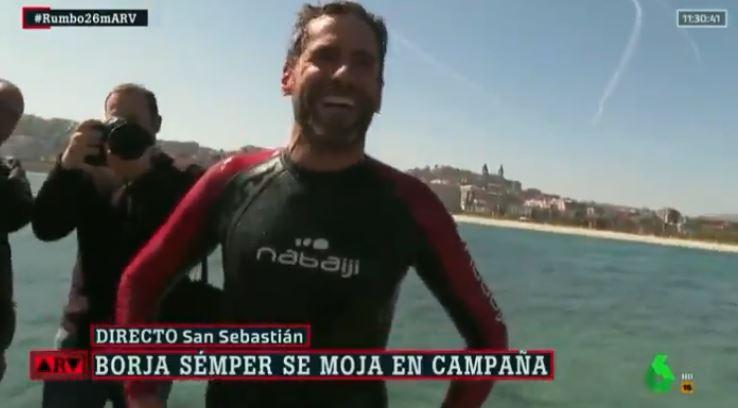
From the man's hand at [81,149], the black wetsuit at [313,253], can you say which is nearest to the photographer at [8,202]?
the man's hand at [81,149]

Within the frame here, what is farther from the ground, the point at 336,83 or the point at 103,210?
the point at 336,83

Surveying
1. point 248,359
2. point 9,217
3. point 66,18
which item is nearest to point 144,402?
point 248,359

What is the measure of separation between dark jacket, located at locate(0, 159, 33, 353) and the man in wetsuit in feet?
1.39

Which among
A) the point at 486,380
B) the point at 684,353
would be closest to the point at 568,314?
the point at 684,353

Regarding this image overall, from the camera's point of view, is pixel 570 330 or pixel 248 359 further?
pixel 570 330

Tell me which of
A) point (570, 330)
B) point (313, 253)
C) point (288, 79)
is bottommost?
point (570, 330)

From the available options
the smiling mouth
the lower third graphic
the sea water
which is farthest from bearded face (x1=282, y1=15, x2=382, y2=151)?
the lower third graphic

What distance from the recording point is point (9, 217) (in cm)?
119

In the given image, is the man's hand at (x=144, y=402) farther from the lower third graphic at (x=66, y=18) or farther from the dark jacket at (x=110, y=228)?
the lower third graphic at (x=66, y=18)

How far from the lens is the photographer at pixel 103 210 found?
1.19m

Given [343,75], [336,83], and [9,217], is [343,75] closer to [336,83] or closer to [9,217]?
[336,83]

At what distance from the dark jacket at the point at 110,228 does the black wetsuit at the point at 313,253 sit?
27cm

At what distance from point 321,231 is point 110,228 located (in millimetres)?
580

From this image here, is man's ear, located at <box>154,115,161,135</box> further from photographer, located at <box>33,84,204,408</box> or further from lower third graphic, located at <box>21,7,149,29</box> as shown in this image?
lower third graphic, located at <box>21,7,149,29</box>
